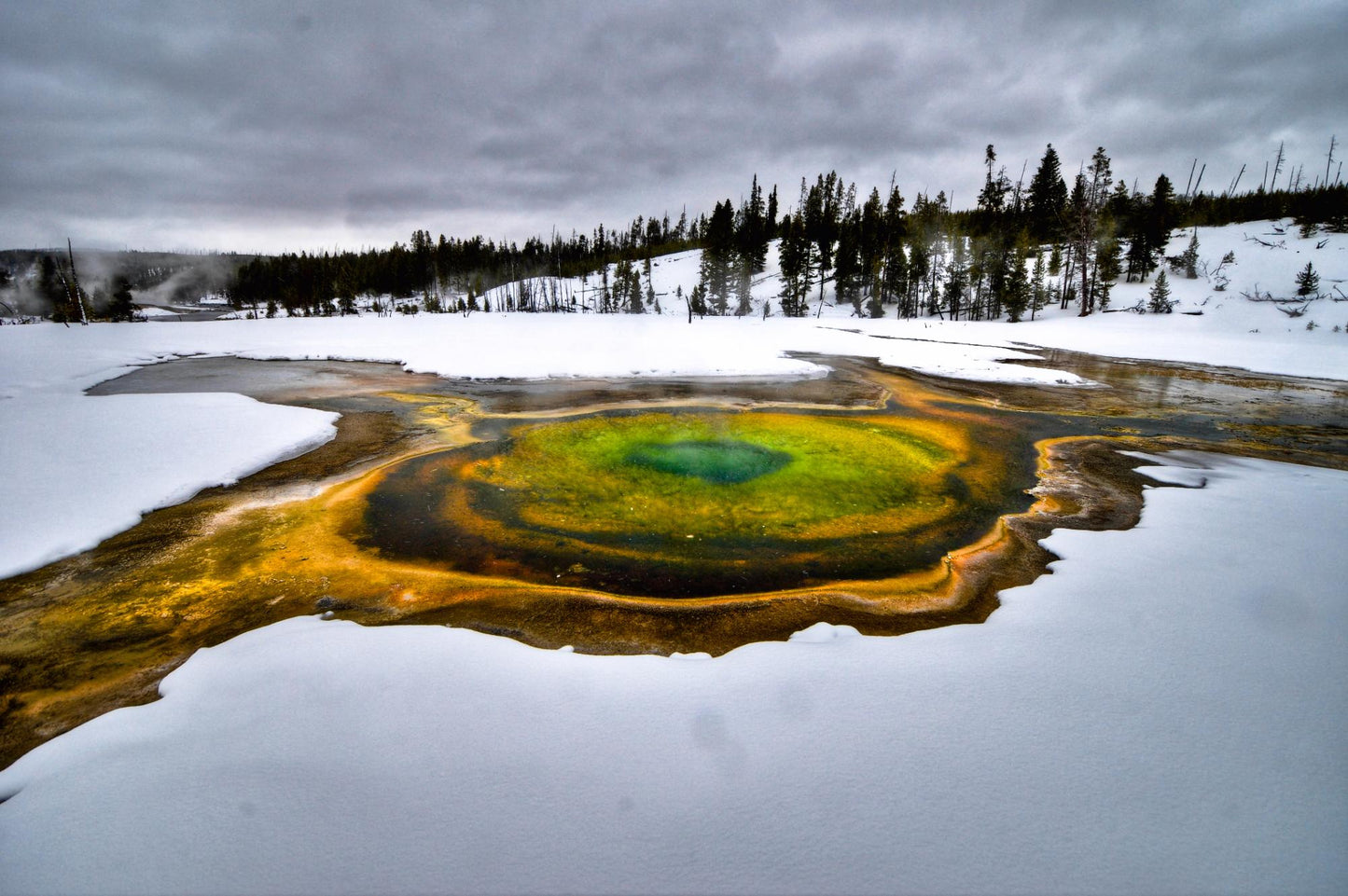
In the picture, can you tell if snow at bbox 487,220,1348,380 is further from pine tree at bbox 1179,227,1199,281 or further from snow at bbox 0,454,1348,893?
snow at bbox 0,454,1348,893

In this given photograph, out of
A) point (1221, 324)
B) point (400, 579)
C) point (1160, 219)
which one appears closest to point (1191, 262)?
point (1160, 219)

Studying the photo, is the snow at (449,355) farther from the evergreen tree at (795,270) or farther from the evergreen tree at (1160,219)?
the evergreen tree at (795,270)

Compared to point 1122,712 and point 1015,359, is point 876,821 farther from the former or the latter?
point 1015,359

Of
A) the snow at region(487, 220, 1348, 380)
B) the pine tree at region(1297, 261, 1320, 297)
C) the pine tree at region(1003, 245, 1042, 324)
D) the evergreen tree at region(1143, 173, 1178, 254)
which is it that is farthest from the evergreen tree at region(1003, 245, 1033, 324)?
the pine tree at region(1297, 261, 1320, 297)

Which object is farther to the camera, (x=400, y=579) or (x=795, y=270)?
(x=795, y=270)

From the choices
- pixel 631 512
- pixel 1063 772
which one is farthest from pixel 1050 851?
pixel 631 512

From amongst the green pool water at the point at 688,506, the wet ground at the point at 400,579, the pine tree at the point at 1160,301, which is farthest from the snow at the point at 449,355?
the green pool water at the point at 688,506

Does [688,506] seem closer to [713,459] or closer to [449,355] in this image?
[713,459]

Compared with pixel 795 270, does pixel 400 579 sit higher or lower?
lower
